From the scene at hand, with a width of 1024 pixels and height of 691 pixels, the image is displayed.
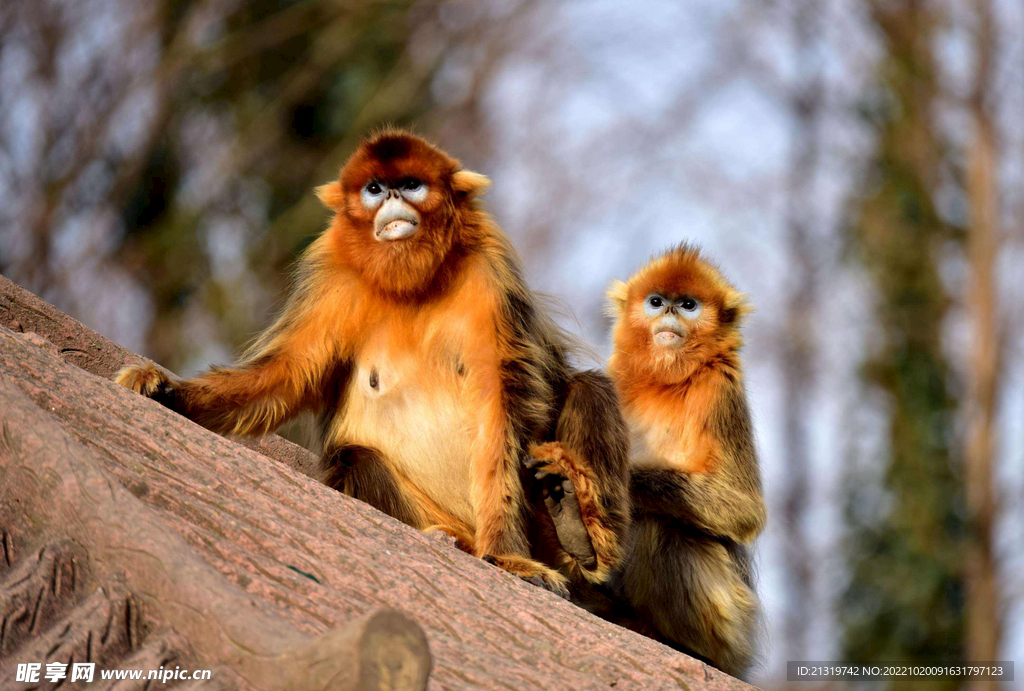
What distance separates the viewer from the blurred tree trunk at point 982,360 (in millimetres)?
12492

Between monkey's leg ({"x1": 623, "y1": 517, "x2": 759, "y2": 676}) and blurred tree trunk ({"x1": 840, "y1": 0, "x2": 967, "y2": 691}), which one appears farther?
blurred tree trunk ({"x1": 840, "y1": 0, "x2": 967, "y2": 691})

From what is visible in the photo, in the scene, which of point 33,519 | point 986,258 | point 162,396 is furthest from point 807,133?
point 33,519

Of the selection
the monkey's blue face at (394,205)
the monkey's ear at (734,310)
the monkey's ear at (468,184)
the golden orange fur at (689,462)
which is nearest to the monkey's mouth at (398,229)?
the monkey's blue face at (394,205)

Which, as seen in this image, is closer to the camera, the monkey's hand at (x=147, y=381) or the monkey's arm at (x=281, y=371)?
the monkey's hand at (x=147, y=381)

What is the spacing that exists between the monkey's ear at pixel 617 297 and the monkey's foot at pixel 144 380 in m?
2.34

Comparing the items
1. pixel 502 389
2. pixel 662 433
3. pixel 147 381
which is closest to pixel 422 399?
pixel 502 389

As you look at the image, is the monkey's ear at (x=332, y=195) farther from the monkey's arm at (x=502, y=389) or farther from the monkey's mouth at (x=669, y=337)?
the monkey's mouth at (x=669, y=337)

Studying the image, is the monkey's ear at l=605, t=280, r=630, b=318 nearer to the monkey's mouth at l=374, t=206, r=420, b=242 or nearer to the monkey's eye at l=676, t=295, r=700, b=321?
the monkey's eye at l=676, t=295, r=700, b=321

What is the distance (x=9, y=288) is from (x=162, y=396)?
1013mm

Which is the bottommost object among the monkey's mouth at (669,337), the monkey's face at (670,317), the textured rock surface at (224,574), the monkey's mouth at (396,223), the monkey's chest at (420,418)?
the textured rock surface at (224,574)

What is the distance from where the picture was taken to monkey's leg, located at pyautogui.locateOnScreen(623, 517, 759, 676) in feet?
15.8

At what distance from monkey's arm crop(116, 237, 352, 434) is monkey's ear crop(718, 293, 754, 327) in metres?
1.86

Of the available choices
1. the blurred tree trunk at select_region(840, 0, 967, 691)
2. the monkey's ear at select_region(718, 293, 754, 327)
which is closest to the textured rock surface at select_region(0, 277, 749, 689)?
the monkey's ear at select_region(718, 293, 754, 327)

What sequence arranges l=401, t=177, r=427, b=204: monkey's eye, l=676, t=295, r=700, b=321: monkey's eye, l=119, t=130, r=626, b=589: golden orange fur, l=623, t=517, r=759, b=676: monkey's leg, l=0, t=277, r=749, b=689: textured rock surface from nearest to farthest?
l=0, t=277, r=749, b=689: textured rock surface, l=119, t=130, r=626, b=589: golden orange fur, l=401, t=177, r=427, b=204: monkey's eye, l=623, t=517, r=759, b=676: monkey's leg, l=676, t=295, r=700, b=321: monkey's eye
